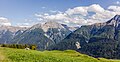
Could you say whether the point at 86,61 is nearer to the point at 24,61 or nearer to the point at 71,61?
the point at 71,61

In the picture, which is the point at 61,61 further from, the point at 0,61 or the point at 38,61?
the point at 0,61

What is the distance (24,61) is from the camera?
48.8m

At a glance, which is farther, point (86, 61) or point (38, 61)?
point (86, 61)

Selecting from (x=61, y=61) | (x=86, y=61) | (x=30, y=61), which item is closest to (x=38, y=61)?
(x=30, y=61)

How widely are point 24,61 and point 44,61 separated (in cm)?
429

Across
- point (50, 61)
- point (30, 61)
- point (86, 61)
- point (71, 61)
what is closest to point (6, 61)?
point (30, 61)

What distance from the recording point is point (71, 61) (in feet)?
182

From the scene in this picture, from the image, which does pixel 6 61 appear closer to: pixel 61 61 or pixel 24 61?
pixel 24 61

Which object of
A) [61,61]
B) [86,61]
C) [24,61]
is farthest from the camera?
[86,61]

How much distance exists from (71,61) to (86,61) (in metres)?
Result: 5.39

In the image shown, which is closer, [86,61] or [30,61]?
[30,61]

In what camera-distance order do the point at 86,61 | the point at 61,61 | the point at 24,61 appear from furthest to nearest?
1. the point at 86,61
2. the point at 61,61
3. the point at 24,61

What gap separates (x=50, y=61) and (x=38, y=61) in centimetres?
307

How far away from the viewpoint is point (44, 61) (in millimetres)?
50812
